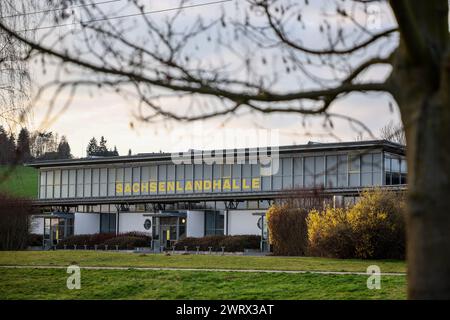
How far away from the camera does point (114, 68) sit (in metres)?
5.36

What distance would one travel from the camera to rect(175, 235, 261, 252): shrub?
44.3 m

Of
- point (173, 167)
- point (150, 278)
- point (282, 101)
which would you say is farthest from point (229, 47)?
point (173, 167)

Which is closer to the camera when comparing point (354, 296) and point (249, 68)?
point (249, 68)

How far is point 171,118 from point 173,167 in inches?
2033

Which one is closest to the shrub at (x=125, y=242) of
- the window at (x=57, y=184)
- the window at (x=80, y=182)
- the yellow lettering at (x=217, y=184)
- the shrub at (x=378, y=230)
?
the yellow lettering at (x=217, y=184)

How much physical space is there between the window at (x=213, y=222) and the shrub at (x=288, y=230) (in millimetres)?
17780

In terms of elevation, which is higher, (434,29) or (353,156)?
(434,29)

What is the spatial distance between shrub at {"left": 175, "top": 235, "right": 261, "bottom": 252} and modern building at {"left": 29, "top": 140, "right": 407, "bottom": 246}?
336 cm

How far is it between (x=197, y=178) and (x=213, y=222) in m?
4.02

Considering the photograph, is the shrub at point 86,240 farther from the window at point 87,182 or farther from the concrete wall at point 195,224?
the window at point 87,182

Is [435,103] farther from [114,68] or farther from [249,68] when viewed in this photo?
[114,68]

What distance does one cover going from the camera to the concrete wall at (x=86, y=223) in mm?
59656
